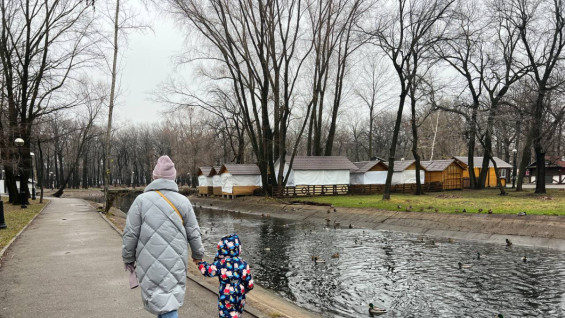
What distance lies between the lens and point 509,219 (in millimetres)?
17797

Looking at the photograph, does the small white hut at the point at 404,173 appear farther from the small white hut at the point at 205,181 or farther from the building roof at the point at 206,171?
the building roof at the point at 206,171

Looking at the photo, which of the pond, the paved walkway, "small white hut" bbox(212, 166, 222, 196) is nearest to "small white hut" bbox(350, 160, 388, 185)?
"small white hut" bbox(212, 166, 222, 196)

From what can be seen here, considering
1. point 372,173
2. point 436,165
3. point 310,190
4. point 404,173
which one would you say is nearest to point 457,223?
point 310,190

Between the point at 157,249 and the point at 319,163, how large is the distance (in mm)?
35976

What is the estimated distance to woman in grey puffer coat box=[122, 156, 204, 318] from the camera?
4.04 m

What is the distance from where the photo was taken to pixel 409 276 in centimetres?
1107

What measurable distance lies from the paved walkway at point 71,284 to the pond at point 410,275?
3.38m

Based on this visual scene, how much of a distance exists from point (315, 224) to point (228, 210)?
1416cm

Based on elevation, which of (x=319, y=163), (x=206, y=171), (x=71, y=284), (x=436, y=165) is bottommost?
(x=71, y=284)

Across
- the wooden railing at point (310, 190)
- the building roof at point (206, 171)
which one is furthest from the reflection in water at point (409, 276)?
the building roof at point (206, 171)

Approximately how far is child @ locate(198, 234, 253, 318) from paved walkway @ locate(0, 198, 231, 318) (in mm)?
1606

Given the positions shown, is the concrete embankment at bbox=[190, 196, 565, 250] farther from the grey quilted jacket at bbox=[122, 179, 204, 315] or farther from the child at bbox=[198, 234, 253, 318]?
the grey quilted jacket at bbox=[122, 179, 204, 315]

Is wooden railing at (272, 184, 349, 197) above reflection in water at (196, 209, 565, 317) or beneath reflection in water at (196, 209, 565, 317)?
above

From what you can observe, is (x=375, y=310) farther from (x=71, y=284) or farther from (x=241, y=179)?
(x=241, y=179)
